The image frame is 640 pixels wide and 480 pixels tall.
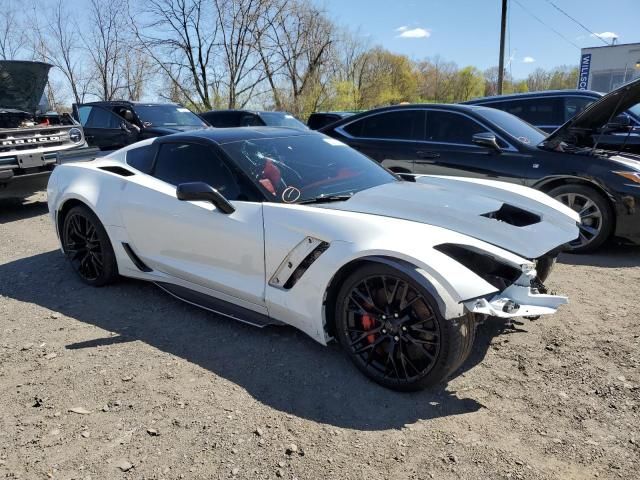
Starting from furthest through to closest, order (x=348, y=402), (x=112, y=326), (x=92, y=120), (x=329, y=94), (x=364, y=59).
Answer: (x=364, y=59) → (x=329, y=94) → (x=92, y=120) → (x=112, y=326) → (x=348, y=402)

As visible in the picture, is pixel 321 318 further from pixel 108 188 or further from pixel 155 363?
pixel 108 188

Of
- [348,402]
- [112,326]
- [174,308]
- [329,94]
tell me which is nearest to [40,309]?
[112,326]

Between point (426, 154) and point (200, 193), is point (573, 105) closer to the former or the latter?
point (426, 154)

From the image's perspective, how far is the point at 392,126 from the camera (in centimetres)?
632

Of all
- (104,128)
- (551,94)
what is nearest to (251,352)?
(551,94)

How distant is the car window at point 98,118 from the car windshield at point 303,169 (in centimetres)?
708

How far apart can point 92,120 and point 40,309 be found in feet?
24.4

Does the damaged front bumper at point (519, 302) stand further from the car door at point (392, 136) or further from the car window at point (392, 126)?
the car window at point (392, 126)

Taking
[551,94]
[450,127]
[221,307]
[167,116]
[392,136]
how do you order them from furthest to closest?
1. [167,116]
2. [551,94]
3. [392,136]
4. [450,127]
5. [221,307]

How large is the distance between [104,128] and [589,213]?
8855 millimetres

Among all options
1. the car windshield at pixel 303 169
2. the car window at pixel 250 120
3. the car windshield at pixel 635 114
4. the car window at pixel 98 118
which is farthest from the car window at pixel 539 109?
the car window at pixel 98 118

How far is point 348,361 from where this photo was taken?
2.89 meters

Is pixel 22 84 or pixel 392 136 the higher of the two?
pixel 22 84

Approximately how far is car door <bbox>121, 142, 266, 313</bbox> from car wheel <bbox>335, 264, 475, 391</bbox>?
0.64 m
